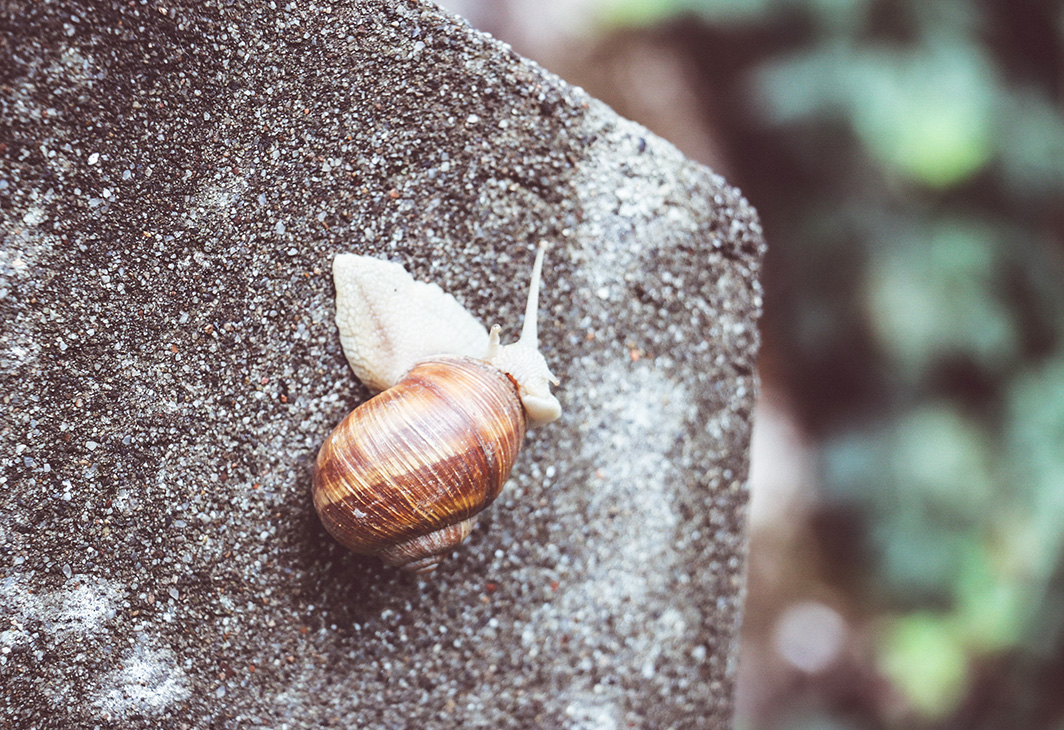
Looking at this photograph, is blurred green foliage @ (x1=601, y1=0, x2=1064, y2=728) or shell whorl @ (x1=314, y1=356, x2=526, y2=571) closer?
shell whorl @ (x1=314, y1=356, x2=526, y2=571)

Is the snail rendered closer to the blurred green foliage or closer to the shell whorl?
the shell whorl

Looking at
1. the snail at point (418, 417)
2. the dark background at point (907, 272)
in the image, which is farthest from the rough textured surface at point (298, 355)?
the dark background at point (907, 272)

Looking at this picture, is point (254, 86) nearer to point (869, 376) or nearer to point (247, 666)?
point (247, 666)

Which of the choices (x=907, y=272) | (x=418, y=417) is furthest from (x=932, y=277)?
(x=418, y=417)

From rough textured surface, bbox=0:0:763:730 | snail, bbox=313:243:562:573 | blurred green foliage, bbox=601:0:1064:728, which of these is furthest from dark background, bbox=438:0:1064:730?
snail, bbox=313:243:562:573

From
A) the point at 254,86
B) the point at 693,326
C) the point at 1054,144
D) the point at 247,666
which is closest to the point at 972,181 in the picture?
the point at 1054,144

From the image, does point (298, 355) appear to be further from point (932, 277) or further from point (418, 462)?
point (932, 277)
